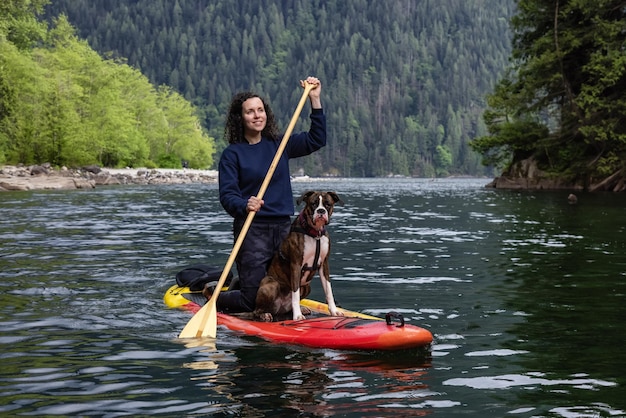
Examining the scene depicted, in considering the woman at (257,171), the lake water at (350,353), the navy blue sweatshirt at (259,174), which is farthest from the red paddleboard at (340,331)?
the navy blue sweatshirt at (259,174)

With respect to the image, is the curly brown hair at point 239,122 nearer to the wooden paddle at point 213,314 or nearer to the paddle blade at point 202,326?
the wooden paddle at point 213,314

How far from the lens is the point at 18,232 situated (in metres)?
22.0

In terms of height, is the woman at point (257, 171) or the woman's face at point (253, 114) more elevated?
the woman's face at point (253, 114)

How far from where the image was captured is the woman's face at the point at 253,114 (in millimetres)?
9266

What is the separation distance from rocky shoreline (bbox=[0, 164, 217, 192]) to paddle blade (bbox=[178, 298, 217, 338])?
45610 millimetres

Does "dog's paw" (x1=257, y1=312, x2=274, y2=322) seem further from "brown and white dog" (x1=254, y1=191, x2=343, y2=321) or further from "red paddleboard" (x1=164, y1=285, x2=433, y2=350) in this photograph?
"red paddleboard" (x1=164, y1=285, x2=433, y2=350)

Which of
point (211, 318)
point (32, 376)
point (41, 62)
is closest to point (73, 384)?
point (32, 376)

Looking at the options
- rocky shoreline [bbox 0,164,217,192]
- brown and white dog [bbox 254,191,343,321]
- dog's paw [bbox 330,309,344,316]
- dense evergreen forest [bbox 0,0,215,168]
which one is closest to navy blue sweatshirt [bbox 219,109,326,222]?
brown and white dog [bbox 254,191,343,321]

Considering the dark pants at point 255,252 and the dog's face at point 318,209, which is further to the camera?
the dark pants at point 255,252

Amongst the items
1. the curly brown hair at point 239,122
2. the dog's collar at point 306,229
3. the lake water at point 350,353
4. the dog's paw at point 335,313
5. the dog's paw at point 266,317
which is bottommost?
the lake water at point 350,353

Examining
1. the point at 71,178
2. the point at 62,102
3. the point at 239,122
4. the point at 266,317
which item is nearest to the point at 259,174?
the point at 239,122

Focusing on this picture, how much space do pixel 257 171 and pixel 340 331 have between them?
6.96ft

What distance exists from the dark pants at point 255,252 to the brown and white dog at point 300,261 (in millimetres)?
141

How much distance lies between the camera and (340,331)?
27.4 feet
